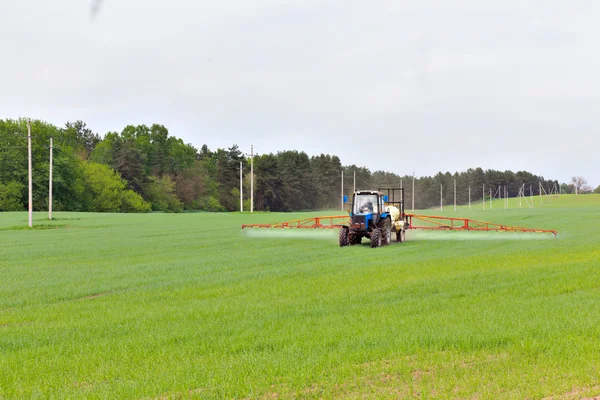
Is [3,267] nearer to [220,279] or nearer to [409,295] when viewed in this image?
[220,279]

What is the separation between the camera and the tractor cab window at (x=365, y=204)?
25.1 metres

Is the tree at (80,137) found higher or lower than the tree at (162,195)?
higher

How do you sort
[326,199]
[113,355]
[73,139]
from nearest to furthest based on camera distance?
[113,355], [73,139], [326,199]

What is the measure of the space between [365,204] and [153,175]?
97.0 meters

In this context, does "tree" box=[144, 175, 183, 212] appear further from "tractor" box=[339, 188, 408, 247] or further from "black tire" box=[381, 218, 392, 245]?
"black tire" box=[381, 218, 392, 245]

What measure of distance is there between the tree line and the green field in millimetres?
72129

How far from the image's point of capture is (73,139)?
12456cm

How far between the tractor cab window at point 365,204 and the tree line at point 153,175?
2581 inches

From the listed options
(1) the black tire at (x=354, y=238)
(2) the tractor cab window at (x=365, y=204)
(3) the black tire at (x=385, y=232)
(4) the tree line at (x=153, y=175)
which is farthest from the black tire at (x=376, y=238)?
(4) the tree line at (x=153, y=175)

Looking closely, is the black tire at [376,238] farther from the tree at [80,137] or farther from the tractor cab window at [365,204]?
the tree at [80,137]

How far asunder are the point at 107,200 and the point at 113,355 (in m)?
93.9

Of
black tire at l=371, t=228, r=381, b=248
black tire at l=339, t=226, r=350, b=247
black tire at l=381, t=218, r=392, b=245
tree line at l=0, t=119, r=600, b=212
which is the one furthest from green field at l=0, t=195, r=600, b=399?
tree line at l=0, t=119, r=600, b=212

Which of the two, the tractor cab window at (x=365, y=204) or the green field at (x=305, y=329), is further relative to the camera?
the tractor cab window at (x=365, y=204)

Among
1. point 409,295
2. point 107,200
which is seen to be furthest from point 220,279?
point 107,200
